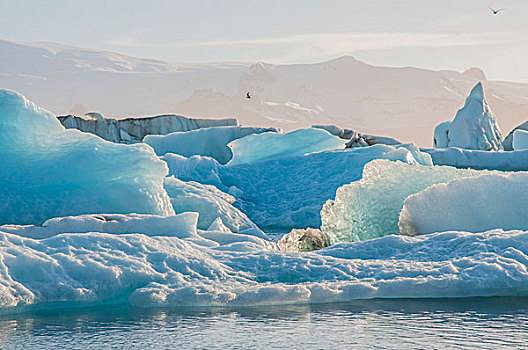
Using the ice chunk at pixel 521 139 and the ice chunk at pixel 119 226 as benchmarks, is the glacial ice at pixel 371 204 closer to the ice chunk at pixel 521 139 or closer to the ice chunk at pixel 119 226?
the ice chunk at pixel 119 226

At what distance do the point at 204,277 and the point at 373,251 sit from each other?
1568mm

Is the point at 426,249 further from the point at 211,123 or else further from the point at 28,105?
the point at 211,123

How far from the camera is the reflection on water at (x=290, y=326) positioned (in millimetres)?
3234

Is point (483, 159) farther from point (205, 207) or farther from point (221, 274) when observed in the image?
point (221, 274)

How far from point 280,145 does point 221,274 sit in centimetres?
1244

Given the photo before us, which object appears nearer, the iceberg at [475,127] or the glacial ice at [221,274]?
the glacial ice at [221,274]

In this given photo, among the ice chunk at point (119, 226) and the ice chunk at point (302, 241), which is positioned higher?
the ice chunk at point (119, 226)

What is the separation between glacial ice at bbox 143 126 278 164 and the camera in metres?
19.1

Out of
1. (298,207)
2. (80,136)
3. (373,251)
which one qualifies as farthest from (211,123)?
(373,251)

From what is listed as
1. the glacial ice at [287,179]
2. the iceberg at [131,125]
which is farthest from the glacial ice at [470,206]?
the iceberg at [131,125]

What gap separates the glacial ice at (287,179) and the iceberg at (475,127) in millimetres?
13476

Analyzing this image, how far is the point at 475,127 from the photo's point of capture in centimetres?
2661

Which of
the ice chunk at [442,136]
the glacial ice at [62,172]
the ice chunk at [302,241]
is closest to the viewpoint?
the ice chunk at [302,241]

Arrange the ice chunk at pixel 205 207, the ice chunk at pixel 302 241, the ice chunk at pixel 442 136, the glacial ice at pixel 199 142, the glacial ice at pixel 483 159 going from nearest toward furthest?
the ice chunk at pixel 302 241
the ice chunk at pixel 205 207
the glacial ice at pixel 483 159
the glacial ice at pixel 199 142
the ice chunk at pixel 442 136
